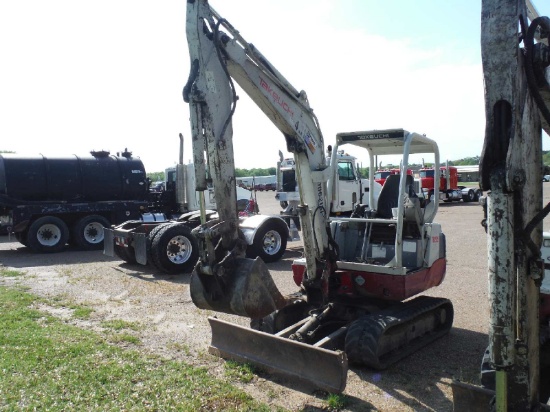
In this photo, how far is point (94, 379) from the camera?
5.18m

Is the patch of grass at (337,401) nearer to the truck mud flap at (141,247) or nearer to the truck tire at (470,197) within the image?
the truck mud flap at (141,247)

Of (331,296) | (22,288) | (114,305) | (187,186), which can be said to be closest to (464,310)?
(331,296)

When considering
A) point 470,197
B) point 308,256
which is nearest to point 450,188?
point 470,197

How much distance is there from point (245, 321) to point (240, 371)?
203cm

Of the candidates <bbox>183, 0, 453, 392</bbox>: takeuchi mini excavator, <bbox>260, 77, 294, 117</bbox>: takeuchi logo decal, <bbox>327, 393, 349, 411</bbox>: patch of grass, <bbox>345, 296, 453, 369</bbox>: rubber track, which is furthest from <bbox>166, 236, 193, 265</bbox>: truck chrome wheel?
<bbox>327, 393, 349, 411</bbox>: patch of grass

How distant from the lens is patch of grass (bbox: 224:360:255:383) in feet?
17.2

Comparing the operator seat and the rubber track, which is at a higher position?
the operator seat

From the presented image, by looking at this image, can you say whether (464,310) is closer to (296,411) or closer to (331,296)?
(331,296)

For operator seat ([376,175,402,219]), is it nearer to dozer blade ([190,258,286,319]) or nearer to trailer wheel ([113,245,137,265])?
dozer blade ([190,258,286,319])

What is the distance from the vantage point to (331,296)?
6574mm

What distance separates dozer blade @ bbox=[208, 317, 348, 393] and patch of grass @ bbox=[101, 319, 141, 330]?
176 centimetres

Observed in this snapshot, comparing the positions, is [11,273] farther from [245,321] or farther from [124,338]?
[245,321]

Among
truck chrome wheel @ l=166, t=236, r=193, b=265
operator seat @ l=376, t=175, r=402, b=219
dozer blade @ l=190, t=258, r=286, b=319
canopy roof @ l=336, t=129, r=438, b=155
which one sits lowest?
truck chrome wheel @ l=166, t=236, r=193, b=265

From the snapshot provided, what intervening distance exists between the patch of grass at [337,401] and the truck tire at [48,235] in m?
13.1
